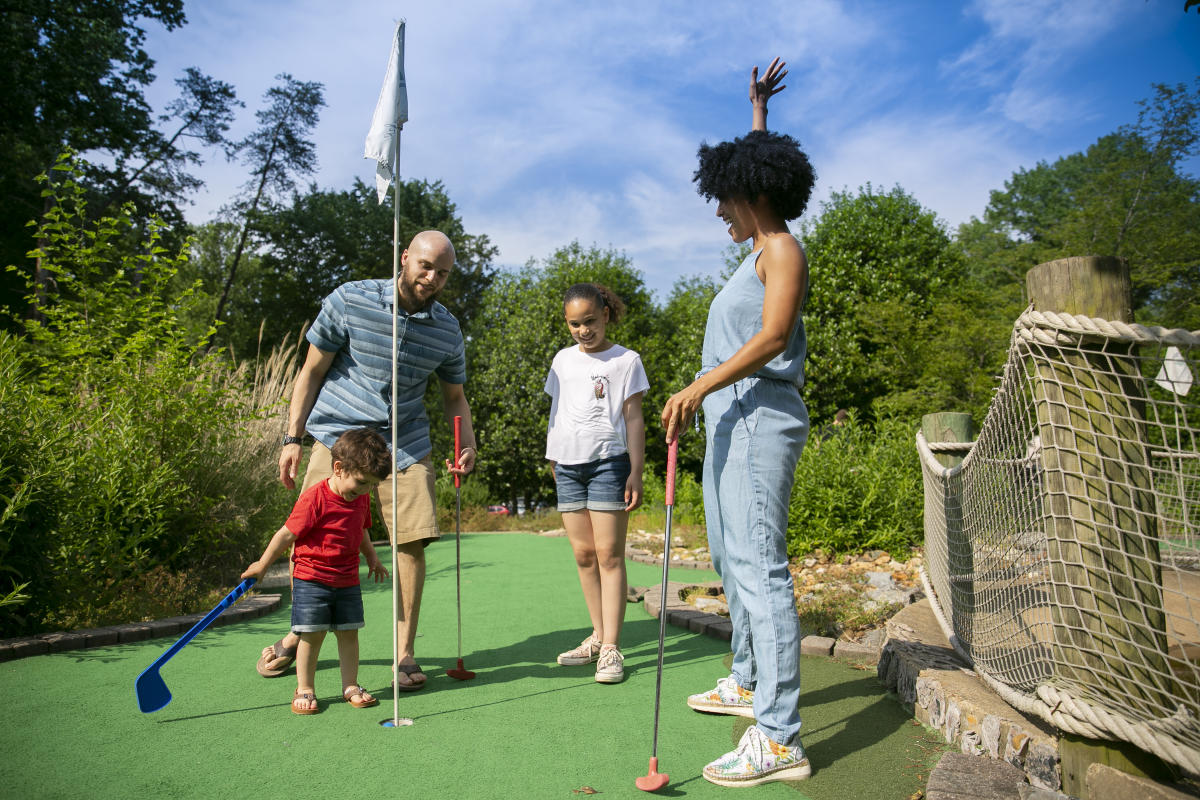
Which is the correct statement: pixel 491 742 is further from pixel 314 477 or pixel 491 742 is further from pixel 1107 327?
pixel 1107 327

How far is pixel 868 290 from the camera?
1389 centimetres

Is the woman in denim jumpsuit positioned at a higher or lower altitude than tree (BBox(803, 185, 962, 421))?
lower

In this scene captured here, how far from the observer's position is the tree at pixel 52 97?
15.1 metres

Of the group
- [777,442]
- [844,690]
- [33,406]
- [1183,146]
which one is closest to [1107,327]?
[777,442]

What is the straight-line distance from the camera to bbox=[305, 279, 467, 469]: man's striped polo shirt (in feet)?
10.6

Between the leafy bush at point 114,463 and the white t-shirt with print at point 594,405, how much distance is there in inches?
98.2

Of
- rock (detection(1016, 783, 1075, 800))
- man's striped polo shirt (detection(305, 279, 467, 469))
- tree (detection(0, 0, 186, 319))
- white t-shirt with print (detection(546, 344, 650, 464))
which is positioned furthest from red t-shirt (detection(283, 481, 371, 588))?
tree (detection(0, 0, 186, 319))

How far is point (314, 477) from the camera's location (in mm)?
3184

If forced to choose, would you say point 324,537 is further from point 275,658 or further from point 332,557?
point 275,658

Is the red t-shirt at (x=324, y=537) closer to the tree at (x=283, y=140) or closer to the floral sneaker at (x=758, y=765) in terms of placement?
the floral sneaker at (x=758, y=765)

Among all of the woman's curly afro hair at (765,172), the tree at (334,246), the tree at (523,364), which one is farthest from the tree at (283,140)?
the woman's curly afro hair at (765,172)

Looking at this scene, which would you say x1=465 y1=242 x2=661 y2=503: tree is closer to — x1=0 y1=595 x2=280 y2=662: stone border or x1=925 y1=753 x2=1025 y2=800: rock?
x1=0 y1=595 x2=280 y2=662: stone border

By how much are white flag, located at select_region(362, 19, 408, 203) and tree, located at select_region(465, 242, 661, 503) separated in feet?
34.4

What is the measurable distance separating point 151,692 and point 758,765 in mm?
2019
